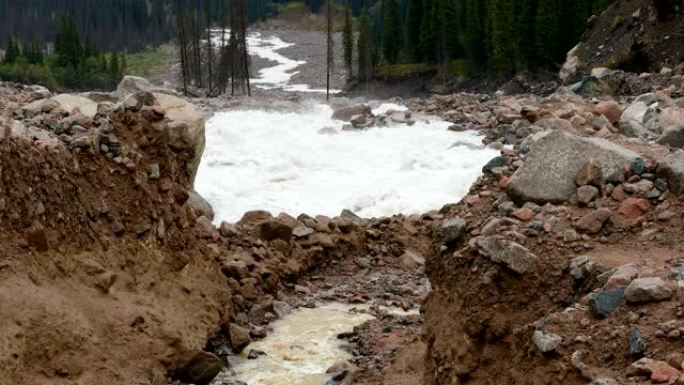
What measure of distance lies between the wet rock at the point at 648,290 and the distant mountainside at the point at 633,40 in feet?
99.8

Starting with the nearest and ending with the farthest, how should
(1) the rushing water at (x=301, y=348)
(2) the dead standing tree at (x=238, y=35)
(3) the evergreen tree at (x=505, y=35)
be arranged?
(1) the rushing water at (x=301, y=348)
(2) the dead standing tree at (x=238, y=35)
(3) the evergreen tree at (x=505, y=35)

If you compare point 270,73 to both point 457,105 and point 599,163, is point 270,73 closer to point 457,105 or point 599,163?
point 457,105

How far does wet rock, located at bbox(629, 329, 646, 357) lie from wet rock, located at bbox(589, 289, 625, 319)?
0.40 meters

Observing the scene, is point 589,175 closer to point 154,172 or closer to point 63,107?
A: point 154,172

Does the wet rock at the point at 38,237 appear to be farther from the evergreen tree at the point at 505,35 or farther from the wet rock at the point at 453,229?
the evergreen tree at the point at 505,35

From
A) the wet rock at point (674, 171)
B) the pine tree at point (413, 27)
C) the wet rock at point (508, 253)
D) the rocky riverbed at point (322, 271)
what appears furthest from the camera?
the pine tree at point (413, 27)

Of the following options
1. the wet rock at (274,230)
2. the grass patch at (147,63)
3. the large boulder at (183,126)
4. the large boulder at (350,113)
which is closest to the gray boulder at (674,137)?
the wet rock at (274,230)

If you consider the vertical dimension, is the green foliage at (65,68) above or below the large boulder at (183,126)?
below

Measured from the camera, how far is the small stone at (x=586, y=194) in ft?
28.6

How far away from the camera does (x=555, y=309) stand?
7.59 m

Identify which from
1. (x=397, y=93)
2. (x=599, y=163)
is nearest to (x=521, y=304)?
(x=599, y=163)

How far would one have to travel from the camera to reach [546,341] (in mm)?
6906

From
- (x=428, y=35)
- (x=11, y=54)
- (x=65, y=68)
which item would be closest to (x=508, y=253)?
(x=428, y=35)

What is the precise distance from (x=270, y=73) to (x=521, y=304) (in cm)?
9644
